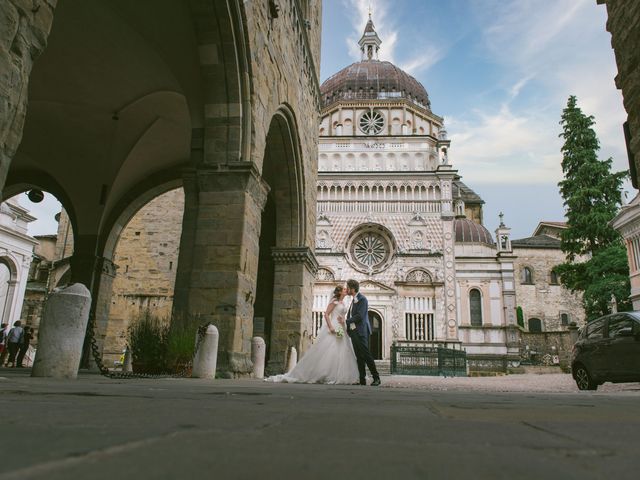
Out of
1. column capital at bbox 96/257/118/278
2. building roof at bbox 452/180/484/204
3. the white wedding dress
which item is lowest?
the white wedding dress

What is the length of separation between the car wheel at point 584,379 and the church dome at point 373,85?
112 ft

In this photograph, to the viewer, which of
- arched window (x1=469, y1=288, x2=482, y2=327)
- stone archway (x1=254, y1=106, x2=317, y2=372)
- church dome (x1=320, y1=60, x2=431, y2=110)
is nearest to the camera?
stone archway (x1=254, y1=106, x2=317, y2=372)

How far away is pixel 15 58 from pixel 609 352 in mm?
9106

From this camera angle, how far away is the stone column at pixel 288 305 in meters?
11.0

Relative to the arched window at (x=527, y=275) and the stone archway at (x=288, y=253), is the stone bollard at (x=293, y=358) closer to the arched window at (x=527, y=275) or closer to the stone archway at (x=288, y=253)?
the stone archway at (x=288, y=253)

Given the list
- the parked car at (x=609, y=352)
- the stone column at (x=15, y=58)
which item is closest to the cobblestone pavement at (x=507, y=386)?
the parked car at (x=609, y=352)

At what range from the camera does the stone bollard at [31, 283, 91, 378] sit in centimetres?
479

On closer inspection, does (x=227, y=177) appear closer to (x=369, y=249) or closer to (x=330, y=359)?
(x=330, y=359)

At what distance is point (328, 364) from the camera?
23.4 feet

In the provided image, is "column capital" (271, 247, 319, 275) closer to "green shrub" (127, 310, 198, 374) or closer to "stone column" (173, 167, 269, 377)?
"stone column" (173, 167, 269, 377)

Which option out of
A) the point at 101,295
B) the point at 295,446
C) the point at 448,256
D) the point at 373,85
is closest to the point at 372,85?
the point at 373,85

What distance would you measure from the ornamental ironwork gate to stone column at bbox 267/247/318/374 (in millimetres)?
10313

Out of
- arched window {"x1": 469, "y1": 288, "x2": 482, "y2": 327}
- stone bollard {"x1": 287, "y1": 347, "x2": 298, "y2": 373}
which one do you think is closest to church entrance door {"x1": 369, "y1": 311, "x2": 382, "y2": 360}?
arched window {"x1": 469, "y1": 288, "x2": 482, "y2": 327}

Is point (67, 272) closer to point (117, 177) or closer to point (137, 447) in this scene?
point (117, 177)
